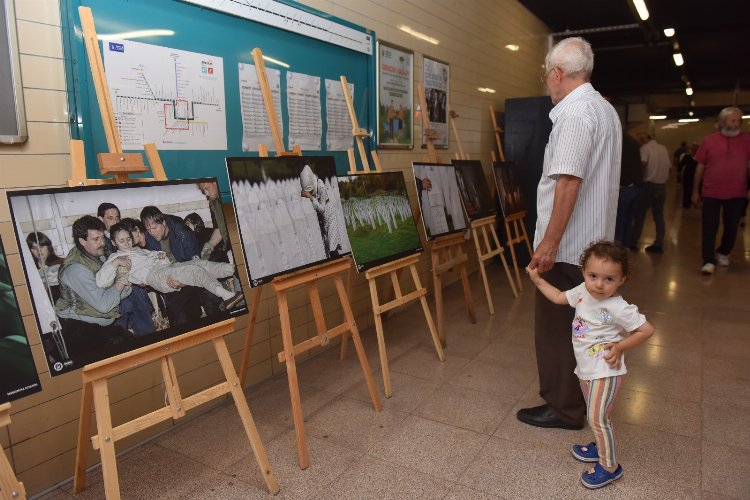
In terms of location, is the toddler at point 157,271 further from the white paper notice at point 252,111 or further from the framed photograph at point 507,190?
the framed photograph at point 507,190

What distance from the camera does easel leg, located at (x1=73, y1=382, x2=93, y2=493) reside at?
1728 mm

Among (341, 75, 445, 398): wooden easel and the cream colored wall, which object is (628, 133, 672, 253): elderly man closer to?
the cream colored wall

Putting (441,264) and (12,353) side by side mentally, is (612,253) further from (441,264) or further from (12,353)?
(12,353)

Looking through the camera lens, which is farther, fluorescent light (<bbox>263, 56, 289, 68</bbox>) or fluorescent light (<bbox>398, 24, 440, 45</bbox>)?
fluorescent light (<bbox>398, 24, 440, 45</bbox>)

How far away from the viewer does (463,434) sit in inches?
93.6

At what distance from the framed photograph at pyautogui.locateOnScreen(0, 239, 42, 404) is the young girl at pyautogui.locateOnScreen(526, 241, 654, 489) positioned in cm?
178

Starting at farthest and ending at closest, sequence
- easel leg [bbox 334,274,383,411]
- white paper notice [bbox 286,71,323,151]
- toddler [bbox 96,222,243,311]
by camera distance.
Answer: white paper notice [bbox 286,71,323,151]
easel leg [bbox 334,274,383,411]
toddler [bbox 96,222,243,311]

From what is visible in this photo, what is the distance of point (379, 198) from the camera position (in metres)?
2.98

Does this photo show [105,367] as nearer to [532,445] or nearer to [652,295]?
[532,445]

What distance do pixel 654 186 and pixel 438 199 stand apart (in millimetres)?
4570

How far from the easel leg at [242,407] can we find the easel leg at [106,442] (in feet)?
1.28

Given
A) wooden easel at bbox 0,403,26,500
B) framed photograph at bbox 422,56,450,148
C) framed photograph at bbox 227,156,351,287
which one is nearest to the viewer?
wooden easel at bbox 0,403,26,500

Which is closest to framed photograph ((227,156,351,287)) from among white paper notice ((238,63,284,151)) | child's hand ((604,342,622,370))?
white paper notice ((238,63,284,151))

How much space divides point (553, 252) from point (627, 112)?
47.4ft
